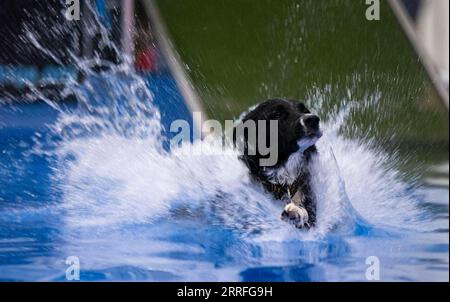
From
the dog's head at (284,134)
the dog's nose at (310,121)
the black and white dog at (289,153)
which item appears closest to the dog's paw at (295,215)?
the black and white dog at (289,153)

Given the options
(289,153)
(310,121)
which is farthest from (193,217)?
(310,121)

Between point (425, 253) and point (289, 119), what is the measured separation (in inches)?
30.0

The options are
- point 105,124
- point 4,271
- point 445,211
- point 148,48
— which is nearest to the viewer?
point 4,271

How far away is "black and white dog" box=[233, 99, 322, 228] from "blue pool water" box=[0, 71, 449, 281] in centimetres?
7

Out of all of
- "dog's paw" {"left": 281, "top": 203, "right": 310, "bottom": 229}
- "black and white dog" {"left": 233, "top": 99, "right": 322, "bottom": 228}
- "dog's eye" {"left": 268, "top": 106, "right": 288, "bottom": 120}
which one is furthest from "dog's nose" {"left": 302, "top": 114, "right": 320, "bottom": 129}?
"dog's paw" {"left": 281, "top": 203, "right": 310, "bottom": 229}

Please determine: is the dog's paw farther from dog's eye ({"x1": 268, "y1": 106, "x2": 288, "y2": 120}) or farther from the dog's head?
dog's eye ({"x1": 268, "y1": 106, "x2": 288, "y2": 120})

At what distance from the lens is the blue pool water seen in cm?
299

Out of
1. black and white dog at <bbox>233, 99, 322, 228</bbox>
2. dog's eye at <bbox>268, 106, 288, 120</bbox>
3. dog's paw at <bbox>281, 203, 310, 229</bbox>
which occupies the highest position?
dog's eye at <bbox>268, 106, 288, 120</bbox>

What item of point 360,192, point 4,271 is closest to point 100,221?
point 4,271

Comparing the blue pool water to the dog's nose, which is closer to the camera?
the blue pool water

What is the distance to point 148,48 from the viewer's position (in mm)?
5148

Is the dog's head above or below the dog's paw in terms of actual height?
above

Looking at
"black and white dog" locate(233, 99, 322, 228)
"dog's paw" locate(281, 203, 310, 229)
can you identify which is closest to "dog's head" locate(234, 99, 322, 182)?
"black and white dog" locate(233, 99, 322, 228)
